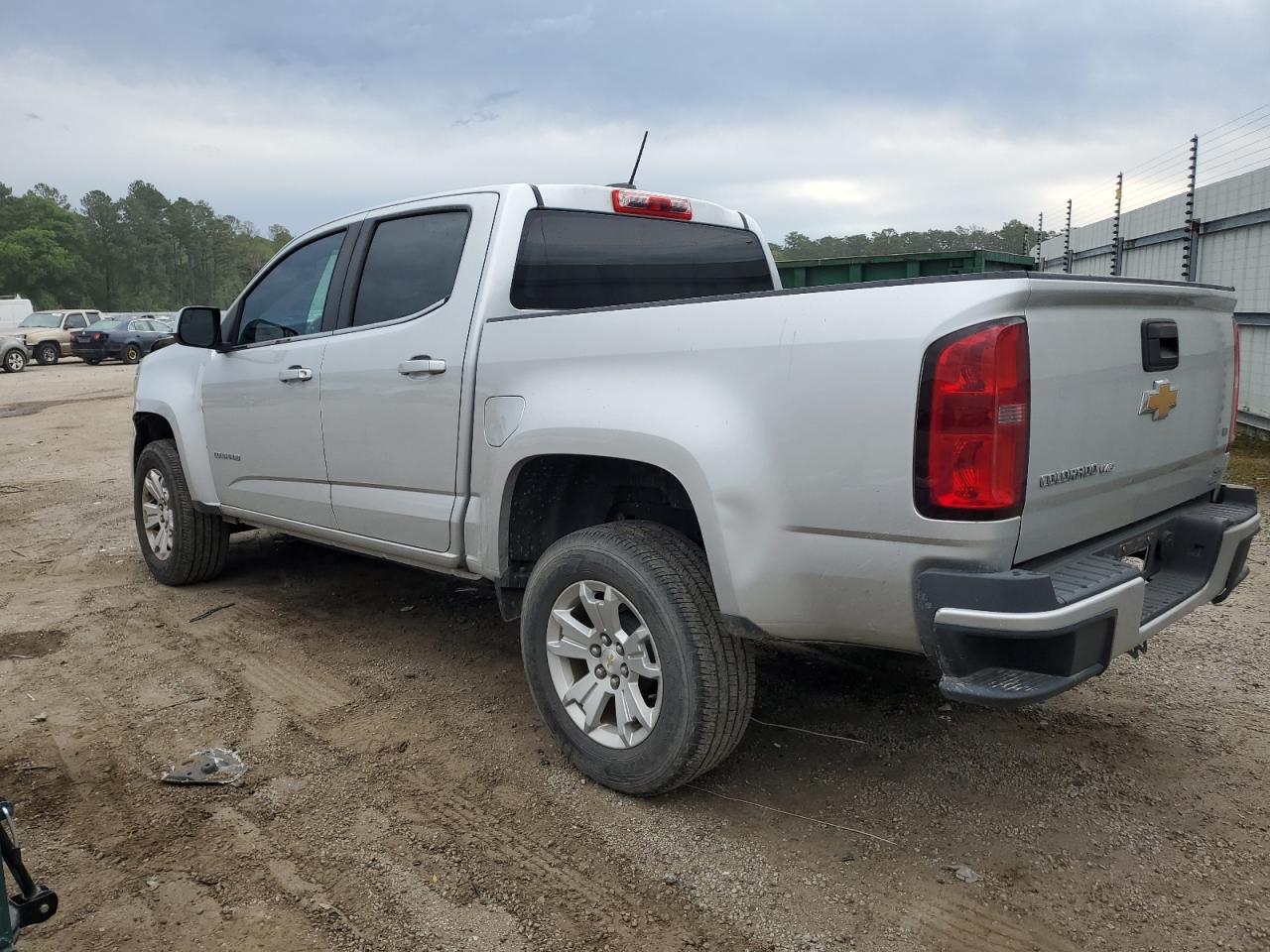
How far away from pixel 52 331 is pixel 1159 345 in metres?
32.5

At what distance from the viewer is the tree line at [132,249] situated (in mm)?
84312

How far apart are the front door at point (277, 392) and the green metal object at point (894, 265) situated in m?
4.17

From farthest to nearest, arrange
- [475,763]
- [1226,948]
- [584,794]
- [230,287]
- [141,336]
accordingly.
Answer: [230,287] < [141,336] < [475,763] < [584,794] < [1226,948]

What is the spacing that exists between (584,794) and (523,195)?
2.21 m

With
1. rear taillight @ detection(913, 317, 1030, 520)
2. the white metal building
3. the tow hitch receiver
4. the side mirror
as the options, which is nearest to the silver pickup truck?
rear taillight @ detection(913, 317, 1030, 520)

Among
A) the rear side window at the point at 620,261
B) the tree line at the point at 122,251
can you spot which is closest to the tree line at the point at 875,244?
the rear side window at the point at 620,261

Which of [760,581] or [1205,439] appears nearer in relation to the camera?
[760,581]

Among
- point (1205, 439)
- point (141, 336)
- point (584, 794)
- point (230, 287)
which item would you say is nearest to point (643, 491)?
point (584, 794)

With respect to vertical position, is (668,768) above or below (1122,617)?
below

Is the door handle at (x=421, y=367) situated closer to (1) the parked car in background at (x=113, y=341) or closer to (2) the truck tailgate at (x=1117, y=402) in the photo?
(2) the truck tailgate at (x=1117, y=402)

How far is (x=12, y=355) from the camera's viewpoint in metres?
26.0

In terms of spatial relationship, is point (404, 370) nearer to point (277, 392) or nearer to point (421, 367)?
point (421, 367)

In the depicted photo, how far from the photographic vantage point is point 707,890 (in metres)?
2.61

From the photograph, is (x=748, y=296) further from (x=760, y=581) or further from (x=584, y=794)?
(x=584, y=794)
